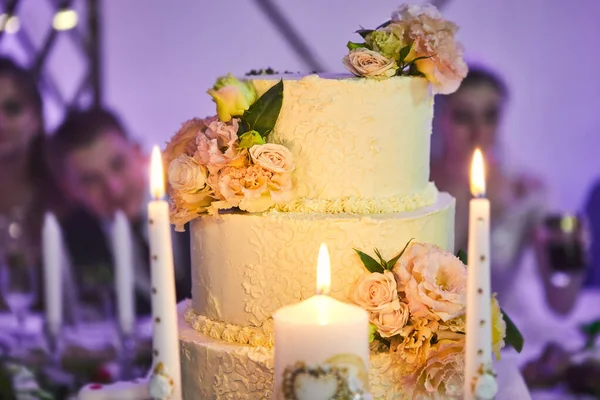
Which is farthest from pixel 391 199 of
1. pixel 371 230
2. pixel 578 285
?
pixel 578 285

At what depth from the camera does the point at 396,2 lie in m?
5.29

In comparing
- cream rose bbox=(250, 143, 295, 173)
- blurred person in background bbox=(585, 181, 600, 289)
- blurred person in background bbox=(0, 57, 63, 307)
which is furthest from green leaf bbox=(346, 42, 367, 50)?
blurred person in background bbox=(0, 57, 63, 307)

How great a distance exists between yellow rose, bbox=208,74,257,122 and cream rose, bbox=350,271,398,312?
532mm

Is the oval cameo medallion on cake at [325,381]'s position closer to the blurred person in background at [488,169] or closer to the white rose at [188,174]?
the white rose at [188,174]

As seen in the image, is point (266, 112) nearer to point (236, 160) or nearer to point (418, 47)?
point (236, 160)

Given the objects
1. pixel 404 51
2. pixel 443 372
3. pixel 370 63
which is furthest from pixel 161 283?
pixel 404 51

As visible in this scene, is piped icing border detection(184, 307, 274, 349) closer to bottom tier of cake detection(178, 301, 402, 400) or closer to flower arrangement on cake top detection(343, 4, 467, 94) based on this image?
bottom tier of cake detection(178, 301, 402, 400)

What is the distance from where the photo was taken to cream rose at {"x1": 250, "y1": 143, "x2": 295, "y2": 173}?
213 cm

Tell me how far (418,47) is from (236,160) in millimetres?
577

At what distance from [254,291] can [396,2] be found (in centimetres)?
347

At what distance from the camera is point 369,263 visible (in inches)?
85.1

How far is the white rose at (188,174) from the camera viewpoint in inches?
87.0

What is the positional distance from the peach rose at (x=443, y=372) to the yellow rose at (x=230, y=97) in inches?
30.2

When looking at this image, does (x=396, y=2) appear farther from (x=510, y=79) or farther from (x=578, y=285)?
(x=578, y=285)
